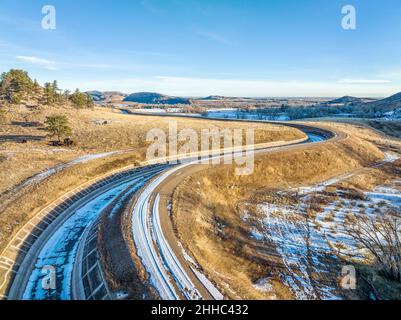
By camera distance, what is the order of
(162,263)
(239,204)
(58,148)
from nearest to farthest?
(162,263) → (239,204) → (58,148)

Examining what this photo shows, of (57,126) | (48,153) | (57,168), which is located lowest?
(57,168)

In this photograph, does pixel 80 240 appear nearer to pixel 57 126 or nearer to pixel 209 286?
pixel 209 286

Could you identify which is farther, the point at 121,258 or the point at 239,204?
the point at 239,204

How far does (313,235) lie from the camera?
2986 cm

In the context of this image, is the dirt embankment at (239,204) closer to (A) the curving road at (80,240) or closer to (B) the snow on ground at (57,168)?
(A) the curving road at (80,240)

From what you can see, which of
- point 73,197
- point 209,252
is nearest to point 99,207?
point 73,197

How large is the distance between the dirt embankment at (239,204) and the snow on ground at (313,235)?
64.5 inches

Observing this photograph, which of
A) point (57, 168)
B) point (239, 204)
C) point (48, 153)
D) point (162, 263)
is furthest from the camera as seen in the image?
point (48, 153)

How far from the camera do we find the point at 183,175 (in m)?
38.9

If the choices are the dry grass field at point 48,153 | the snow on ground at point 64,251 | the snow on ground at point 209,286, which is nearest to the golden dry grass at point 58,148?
the dry grass field at point 48,153

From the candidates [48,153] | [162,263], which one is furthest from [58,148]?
[162,263]

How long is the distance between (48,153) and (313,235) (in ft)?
146
